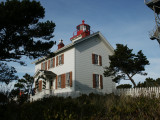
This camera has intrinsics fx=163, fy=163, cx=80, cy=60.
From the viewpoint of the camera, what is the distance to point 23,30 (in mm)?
12250

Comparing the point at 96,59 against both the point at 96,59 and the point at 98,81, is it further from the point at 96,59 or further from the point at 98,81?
the point at 98,81

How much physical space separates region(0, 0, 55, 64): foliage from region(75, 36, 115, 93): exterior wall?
593cm

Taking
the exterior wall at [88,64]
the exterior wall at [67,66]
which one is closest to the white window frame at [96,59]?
the exterior wall at [88,64]

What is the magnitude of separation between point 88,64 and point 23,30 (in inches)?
367

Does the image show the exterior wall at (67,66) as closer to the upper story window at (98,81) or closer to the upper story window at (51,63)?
the upper story window at (51,63)

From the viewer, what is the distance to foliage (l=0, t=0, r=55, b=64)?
36.2 feet

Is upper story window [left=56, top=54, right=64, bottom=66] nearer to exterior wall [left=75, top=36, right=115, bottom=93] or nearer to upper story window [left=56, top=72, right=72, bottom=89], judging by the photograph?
upper story window [left=56, top=72, right=72, bottom=89]

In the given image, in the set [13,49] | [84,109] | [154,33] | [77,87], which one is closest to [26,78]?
[77,87]

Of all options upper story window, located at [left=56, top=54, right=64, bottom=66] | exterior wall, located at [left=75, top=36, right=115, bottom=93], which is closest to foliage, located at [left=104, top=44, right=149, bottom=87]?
exterior wall, located at [left=75, top=36, right=115, bottom=93]

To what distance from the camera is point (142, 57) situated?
1564cm

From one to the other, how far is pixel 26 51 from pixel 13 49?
39.7 inches

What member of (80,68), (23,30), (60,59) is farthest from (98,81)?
(23,30)

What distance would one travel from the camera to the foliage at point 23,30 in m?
11.0

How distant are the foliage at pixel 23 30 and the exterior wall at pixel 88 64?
5.93 meters
